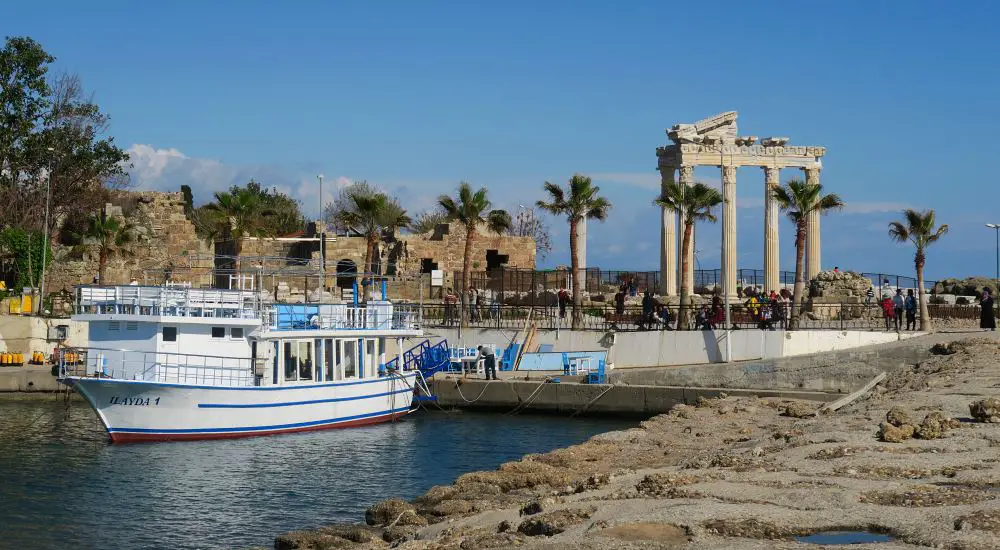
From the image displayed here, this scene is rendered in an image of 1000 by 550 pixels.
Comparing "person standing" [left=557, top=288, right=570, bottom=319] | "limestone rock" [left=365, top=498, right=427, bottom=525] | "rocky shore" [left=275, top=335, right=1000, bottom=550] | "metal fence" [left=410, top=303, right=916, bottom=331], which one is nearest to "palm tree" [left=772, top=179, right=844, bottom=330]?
"metal fence" [left=410, top=303, right=916, bottom=331]

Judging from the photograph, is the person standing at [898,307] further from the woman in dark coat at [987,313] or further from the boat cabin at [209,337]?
the boat cabin at [209,337]

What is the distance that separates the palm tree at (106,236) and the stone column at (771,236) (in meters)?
28.2

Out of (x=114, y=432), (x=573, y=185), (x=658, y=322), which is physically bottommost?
(x=114, y=432)

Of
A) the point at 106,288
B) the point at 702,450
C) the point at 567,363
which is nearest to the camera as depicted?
the point at 702,450

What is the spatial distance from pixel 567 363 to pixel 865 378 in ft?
31.0

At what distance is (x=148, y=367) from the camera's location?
32.6 m

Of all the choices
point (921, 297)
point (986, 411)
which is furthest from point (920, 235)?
point (986, 411)

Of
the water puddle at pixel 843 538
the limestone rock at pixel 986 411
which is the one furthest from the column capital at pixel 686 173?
the water puddle at pixel 843 538

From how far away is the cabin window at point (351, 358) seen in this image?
37.1 meters

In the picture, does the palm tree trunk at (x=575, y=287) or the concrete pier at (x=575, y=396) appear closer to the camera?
the concrete pier at (x=575, y=396)

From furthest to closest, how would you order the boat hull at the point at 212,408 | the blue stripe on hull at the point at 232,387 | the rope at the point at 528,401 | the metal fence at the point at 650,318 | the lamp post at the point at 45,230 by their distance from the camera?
the lamp post at the point at 45,230, the metal fence at the point at 650,318, the rope at the point at 528,401, the boat hull at the point at 212,408, the blue stripe on hull at the point at 232,387

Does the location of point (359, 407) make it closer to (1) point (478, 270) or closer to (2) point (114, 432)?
(2) point (114, 432)

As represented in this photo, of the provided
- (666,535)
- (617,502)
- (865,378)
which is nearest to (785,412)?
(865,378)

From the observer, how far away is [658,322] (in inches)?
1694
